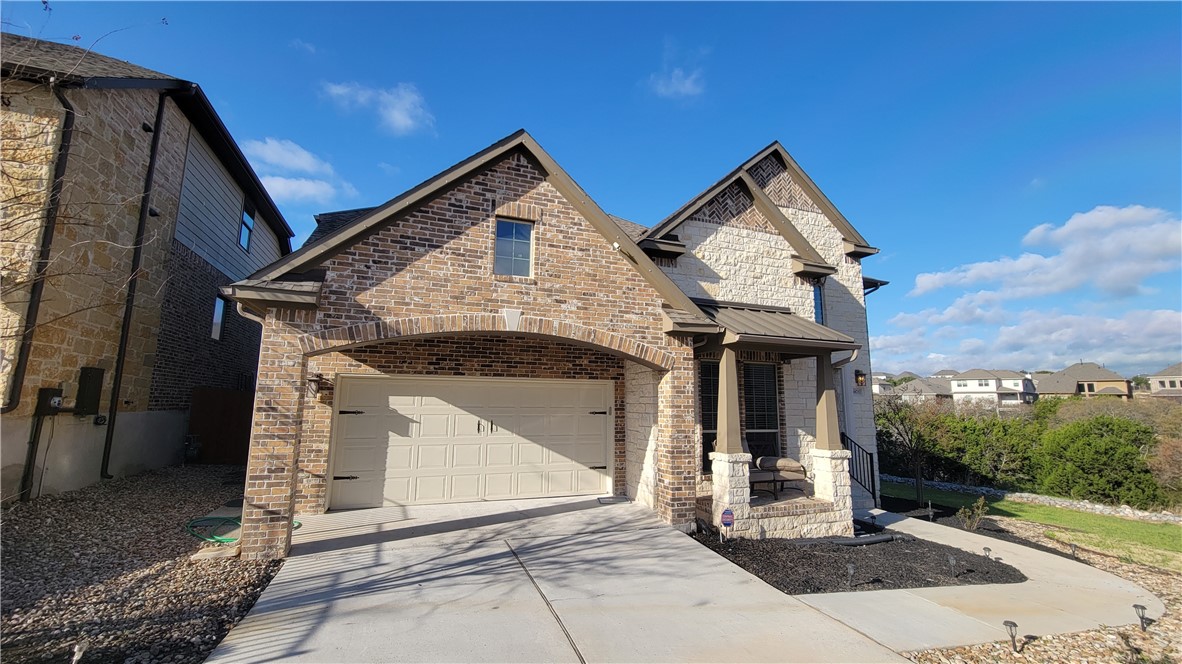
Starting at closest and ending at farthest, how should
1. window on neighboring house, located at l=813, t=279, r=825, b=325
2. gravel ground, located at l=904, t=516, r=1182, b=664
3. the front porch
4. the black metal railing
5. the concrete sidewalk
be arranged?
gravel ground, located at l=904, t=516, r=1182, b=664 < the concrete sidewalk < the front porch < the black metal railing < window on neighboring house, located at l=813, t=279, r=825, b=325

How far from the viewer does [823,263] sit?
11.0 m

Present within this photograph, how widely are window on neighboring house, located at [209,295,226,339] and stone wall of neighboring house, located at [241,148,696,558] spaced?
6915 millimetres

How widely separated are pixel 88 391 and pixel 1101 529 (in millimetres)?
19173

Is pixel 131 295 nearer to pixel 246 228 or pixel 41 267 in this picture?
pixel 41 267

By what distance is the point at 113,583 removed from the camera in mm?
5043

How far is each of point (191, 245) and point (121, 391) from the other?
3.72 metres

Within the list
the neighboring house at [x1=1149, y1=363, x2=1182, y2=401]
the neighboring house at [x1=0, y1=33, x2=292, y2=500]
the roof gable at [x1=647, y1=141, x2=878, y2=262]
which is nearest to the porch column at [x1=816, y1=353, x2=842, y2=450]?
the roof gable at [x1=647, y1=141, x2=878, y2=262]

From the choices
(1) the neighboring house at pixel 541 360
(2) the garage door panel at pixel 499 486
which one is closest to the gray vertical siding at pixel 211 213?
(1) the neighboring house at pixel 541 360

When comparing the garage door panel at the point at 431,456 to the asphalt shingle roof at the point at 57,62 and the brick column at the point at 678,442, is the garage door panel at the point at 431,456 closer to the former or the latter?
the brick column at the point at 678,442

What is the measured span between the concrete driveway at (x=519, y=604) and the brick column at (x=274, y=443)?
464mm

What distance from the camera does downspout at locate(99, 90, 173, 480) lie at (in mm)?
8578

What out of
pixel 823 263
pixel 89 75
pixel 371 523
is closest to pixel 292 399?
pixel 371 523

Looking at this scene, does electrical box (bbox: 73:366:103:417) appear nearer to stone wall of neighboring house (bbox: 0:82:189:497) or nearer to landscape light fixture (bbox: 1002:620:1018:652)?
stone wall of neighboring house (bbox: 0:82:189:497)

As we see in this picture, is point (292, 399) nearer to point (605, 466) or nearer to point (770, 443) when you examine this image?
point (605, 466)
